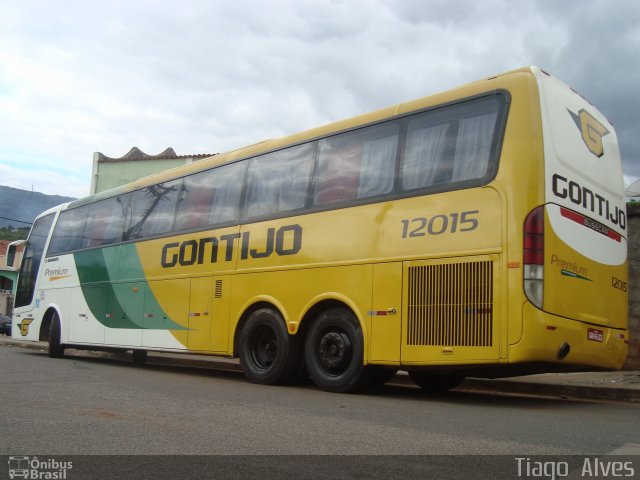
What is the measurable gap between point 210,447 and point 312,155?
5.28 m

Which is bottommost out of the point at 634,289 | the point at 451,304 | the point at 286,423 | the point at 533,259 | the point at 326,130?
the point at 286,423

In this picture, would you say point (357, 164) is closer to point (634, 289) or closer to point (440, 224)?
point (440, 224)

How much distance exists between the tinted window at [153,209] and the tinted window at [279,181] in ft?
7.45

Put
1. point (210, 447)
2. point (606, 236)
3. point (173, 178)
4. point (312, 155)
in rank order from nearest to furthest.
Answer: point (210, 447) → point (606, 236) → point (312, 155) → point (173, 178)

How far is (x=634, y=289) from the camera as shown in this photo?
11.0 meters

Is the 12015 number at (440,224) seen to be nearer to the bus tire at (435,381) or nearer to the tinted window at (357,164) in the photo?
the tinted window at (357,164)

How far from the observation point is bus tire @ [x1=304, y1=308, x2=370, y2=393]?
773 cm

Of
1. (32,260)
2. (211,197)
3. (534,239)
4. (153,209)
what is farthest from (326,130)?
(32,260)

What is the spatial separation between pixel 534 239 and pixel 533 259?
0.20 metres

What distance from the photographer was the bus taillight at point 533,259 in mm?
6344

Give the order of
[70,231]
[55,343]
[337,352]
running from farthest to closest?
[70,231], [55,343], [337,352]

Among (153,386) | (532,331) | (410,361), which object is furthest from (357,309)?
(153,386)
